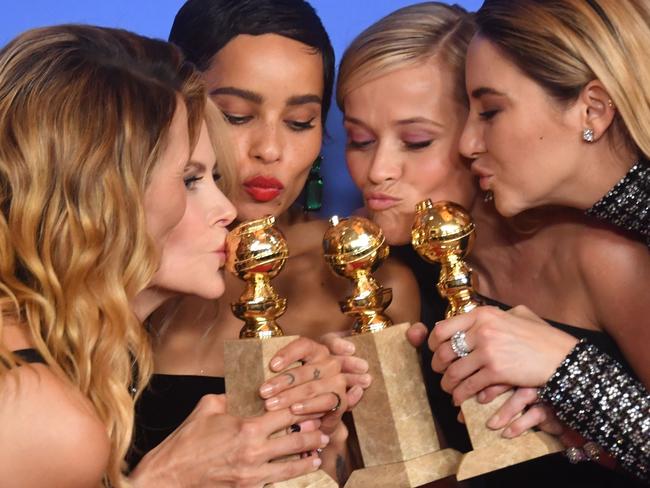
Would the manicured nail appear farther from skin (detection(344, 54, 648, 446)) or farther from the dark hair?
the dark hair

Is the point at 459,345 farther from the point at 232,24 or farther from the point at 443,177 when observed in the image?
the point at 232,24

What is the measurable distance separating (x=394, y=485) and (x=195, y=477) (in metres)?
0.30

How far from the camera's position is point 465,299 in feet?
5.71

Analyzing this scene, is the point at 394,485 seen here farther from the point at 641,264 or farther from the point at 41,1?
the point at 41,1

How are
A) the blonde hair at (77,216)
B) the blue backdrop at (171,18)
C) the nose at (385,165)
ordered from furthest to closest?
the blue backdrop at (171,18), the nose at (385,165), the blonde hair at (77,216)

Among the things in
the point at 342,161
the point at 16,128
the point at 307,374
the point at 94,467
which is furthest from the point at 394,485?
the point at 342,161

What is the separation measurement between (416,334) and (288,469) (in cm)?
29

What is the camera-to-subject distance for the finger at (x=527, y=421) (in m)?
1.66

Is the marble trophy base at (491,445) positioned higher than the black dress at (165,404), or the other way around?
the marble trophy base at (491,445)

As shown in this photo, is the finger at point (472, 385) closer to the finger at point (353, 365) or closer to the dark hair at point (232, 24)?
the finger at point (353, 365)

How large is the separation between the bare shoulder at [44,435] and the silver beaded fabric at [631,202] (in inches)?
36.8

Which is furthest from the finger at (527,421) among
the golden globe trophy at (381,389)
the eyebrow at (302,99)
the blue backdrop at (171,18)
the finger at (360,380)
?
the blue backdrop at (171,18)

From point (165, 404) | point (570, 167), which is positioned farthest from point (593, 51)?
point (165, 404)

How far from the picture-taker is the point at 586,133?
5.94ft
